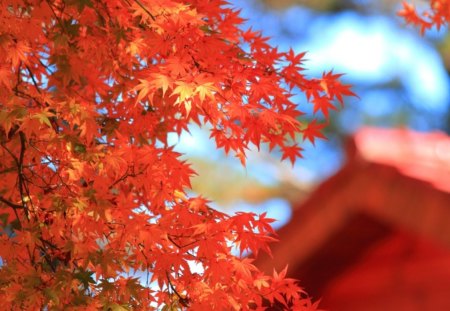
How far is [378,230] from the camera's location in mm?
4797

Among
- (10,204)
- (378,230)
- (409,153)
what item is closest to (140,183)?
(10,204)

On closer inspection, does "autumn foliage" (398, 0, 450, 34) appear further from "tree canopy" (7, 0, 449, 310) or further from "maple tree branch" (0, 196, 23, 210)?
"maple tree branch" (0, 196, 23, 210)

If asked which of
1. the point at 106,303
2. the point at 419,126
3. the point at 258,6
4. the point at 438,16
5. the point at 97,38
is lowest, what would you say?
the point at 106,303

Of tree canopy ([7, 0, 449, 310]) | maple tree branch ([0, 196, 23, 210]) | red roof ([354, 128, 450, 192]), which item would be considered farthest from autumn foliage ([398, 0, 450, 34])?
maple tree branch ([0, 196, 23, 210])

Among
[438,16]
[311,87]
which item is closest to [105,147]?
[311,87]

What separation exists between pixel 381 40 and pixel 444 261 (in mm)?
11608

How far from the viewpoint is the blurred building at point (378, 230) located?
4406 millimetres

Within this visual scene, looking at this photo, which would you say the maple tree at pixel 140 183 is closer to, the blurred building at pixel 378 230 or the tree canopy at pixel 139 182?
the tree canopy at pixel 139 182

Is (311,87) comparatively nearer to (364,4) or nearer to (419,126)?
(419,126)

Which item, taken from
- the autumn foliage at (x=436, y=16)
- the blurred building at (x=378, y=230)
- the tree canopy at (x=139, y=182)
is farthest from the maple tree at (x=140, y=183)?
the autumn foliage at (x=436, y=16)

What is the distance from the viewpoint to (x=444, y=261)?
5004mm

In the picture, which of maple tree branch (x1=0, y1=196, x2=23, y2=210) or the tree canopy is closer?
the tree canopy

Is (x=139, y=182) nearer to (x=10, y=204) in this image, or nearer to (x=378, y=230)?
(x=10, y=204)

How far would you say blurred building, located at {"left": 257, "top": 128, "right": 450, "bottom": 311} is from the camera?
441 centimetres
